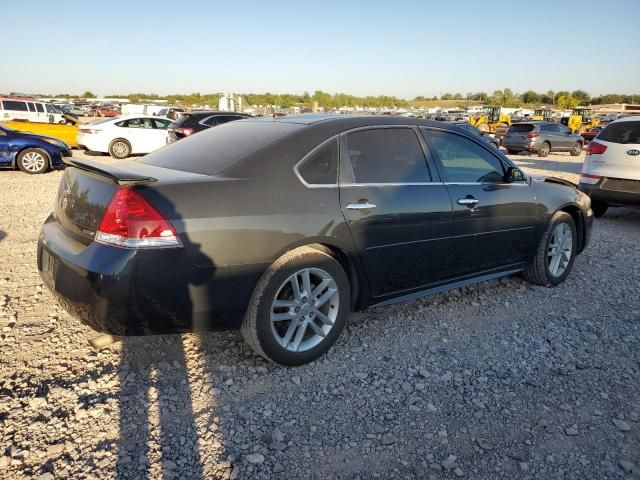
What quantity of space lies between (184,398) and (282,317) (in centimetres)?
72

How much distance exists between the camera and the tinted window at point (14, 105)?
70.2 feet

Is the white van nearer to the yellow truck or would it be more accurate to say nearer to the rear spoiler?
the yellow truck

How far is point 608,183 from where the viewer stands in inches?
288

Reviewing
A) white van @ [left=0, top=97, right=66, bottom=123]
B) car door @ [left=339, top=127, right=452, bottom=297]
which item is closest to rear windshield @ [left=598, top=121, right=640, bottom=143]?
car door @ [left=339, top=127, right=452, bottom=297]

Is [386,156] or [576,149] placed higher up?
[386,156]

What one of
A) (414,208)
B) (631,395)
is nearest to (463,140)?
(414,208)

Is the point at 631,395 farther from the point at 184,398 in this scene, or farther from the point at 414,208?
the point at 184,398

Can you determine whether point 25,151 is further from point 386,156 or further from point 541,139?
point 541,139

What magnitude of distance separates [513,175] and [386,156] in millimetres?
1396

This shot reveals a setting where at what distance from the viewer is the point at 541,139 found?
67.9ft

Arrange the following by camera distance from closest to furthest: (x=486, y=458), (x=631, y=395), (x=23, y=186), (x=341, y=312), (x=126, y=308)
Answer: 1. (x=486, y=458)
2. (x=126, y=308)
3. (x=631, y=395)
4. (x=341, y=312)
5. (x=23, y=186)

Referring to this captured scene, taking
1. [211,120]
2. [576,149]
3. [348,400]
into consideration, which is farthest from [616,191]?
[576,149]

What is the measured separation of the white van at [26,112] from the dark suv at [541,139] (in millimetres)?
19398

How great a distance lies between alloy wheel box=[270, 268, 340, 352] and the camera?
3021 mm
